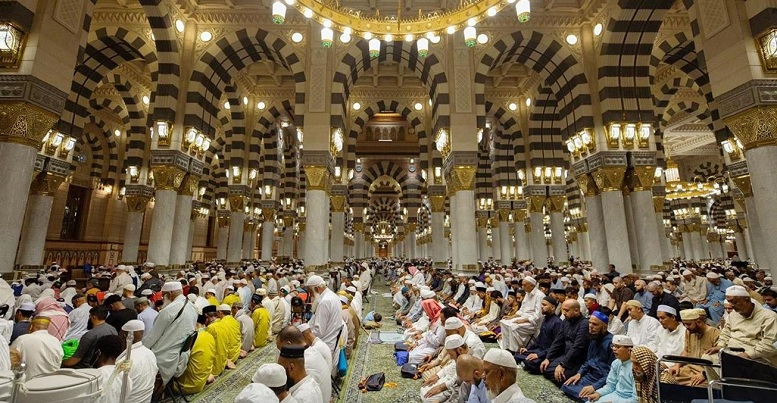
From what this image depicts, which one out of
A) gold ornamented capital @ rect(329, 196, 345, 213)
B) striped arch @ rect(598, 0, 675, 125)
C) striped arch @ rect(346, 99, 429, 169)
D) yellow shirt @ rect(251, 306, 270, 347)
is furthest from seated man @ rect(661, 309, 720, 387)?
striped arch @ rect(346, 99, 429, 169)

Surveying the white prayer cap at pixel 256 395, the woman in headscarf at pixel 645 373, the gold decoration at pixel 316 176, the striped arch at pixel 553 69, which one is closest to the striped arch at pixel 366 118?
the striped arch at pixel 553 69

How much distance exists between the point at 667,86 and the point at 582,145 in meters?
6.43

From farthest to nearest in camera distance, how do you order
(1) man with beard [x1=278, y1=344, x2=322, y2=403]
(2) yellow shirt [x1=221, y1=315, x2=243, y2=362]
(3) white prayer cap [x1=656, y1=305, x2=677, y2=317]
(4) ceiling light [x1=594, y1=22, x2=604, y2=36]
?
1. (4) ceiling light [x1=594, y1=22, x2=604, y2=36]
2. (2) yellow shirt [x1=221, y1=315, x2=243, y2=362]
3. (3) white prayer cap [x1=656, y1=305, x2=677, y2=317]
4. (1) man with beard [x1=278, y1=344, x2=322, y2=403]

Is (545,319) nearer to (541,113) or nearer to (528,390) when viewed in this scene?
(528,390)

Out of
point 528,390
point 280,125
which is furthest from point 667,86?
point 280,125

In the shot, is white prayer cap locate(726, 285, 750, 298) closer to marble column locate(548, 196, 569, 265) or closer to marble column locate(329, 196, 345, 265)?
marble column locate(548, 196, 569, 265)

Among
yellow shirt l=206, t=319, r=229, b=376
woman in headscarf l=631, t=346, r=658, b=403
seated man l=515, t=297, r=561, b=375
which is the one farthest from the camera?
seated man l=515, t=297, r=561, b=375

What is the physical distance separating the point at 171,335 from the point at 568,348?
409cm

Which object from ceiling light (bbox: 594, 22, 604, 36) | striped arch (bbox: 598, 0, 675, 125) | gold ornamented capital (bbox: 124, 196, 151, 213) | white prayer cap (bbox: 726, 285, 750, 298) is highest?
ceiling light (bbox: 594, 22, 604, 36)

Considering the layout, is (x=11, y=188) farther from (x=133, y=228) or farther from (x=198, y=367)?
(x=133, y=228)

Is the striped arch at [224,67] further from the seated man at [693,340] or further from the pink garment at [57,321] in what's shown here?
the seated man at [693,340]

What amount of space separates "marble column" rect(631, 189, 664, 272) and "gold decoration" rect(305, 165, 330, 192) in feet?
24.3

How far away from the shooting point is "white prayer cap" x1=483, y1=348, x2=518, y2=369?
2.00m

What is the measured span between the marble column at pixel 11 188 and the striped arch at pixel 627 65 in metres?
11.0
